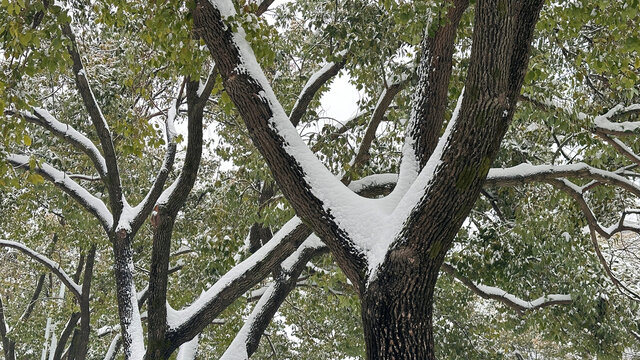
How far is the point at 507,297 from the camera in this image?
275 inches

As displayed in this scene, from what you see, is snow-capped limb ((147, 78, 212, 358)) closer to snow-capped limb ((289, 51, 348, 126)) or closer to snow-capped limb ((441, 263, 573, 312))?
snow-capped limb ((289, 51, 348, 126))

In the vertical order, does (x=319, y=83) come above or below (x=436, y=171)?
above

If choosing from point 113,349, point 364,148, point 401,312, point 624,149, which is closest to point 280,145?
point 401,312

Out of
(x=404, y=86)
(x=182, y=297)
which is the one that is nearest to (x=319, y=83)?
(x=404, y=86)

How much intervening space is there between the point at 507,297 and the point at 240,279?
392 centimetres

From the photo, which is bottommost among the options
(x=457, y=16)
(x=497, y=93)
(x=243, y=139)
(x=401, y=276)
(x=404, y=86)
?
(x=401, y=276)

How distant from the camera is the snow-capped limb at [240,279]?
5.03m

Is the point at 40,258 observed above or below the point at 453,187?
above

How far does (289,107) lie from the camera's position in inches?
302

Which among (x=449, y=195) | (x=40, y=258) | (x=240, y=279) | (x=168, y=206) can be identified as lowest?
(x=449, y=195)

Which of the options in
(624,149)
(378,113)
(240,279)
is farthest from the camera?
(378,113)

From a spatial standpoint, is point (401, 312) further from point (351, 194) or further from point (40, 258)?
point (40, 258)

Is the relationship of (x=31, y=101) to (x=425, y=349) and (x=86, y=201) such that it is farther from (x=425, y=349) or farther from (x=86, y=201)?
(x=425, y=349)

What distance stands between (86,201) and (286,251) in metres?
2.90
